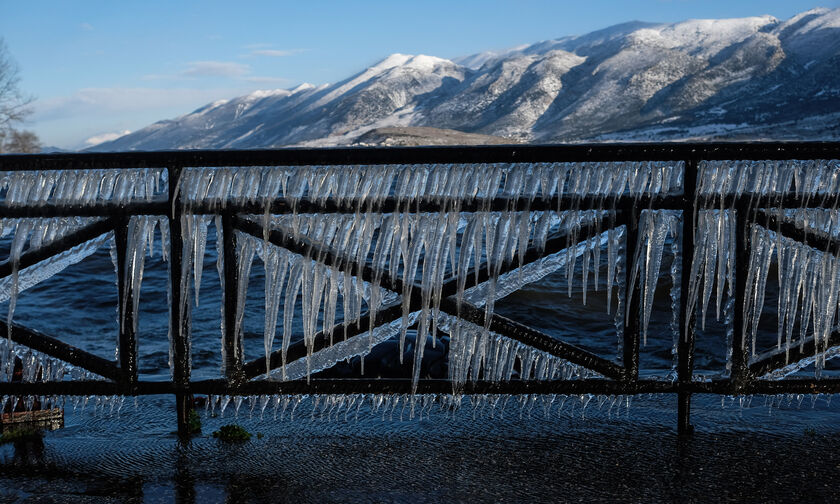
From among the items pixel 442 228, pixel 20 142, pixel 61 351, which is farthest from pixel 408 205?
pixel 20 142

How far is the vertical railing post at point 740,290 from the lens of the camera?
3645 millimetres

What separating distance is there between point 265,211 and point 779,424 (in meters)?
3.04

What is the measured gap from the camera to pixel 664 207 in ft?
11.9

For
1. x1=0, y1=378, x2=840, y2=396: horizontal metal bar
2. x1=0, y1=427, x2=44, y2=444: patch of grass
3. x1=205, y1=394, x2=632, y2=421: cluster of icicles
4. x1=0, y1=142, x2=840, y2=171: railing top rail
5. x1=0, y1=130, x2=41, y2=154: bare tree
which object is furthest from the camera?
x1=0, y1=130, x2=41, y2=154: bare tree

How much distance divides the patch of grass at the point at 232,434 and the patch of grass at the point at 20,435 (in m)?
1.01

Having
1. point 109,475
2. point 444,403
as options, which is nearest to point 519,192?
point 444,403

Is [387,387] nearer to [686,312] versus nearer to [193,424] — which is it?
[193,424]

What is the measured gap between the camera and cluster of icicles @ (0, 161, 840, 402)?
355 cm

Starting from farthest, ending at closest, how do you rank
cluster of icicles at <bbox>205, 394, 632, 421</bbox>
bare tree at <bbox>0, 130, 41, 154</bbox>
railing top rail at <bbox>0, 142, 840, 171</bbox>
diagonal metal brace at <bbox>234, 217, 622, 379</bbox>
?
bare tree at <bbox>0, 130, 41, 154</bbox> < cluster of icicles at <bbox>205, 394, 632, 421</bbox> < diagonal metal brace at <bbox>234, 217, 622, 379</bbox> < railing top rail at <bbox>0, 142, 840, 171</bbox>

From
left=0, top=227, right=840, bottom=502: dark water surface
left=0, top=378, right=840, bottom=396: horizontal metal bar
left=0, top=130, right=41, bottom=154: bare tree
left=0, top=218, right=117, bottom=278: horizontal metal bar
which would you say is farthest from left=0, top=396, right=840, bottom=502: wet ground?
left=0, top=130, right=41, bottom=154: bare tree

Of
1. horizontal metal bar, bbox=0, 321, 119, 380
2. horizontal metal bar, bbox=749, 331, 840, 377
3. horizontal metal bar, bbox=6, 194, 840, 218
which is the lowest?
horizontal metal bar, bbox=749, 331, 840, 377

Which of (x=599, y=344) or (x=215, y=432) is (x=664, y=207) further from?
(x=599, y=344)

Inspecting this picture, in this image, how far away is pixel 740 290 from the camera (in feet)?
12.4

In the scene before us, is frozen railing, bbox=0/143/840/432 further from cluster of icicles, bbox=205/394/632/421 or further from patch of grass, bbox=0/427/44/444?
cluster of icicles, bbox=205/394/632/421
